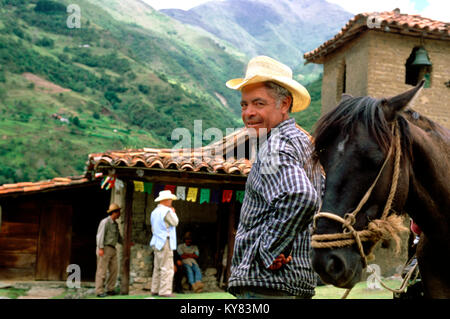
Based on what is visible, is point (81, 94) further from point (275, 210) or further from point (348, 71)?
point (275, 210)

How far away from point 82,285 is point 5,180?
1106 inches

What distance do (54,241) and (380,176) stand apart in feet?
46.8

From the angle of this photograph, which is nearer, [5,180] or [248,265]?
[248,265]

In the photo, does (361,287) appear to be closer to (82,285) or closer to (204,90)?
(82,285)

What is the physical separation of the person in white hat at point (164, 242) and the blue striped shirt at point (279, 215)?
7.22 m

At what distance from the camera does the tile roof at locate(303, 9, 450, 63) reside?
13.9 m

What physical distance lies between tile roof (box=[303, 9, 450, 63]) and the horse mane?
1266 centimetres

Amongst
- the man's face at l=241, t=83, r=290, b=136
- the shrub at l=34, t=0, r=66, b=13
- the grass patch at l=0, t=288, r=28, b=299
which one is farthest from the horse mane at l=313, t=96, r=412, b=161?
the shrub at l=34, t=0, r=66, b=13

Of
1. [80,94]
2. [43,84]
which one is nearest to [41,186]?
[43,84]

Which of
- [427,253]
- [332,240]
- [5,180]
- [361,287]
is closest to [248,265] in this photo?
[332,240]

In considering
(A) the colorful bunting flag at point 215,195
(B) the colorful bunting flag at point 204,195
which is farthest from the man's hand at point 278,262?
(A) the colorful bunting flag at point 215,195

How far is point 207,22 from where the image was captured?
162m

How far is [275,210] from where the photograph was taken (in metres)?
2.18

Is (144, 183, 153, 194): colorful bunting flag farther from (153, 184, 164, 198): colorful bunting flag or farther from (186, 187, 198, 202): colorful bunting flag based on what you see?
(186, 187, 198, 202): colorful bunting flag
